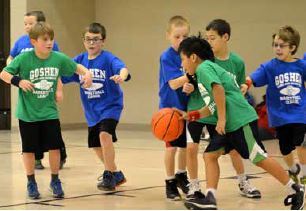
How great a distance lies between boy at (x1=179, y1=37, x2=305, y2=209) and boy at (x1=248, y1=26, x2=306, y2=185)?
47.2 inches

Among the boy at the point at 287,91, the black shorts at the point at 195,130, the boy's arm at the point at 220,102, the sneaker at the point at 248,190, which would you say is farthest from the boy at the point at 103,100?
the boy's arm at the point at 220,102

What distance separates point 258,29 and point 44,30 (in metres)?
8.10

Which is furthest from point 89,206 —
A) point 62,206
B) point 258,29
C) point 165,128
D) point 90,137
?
point 258,29

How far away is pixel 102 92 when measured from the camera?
7.50 metres

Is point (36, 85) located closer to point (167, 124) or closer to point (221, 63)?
point (167, 124)

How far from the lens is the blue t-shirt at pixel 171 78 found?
677cm

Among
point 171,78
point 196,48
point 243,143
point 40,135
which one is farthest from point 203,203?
point 40,135

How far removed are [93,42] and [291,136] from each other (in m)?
2.21

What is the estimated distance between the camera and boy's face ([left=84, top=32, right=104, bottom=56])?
751 centimetres

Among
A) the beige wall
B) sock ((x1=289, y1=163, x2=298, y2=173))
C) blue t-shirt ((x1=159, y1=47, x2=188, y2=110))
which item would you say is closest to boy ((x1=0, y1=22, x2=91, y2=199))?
blue t-shirt ((x1=159, y1=47, x2=188, y2=110))

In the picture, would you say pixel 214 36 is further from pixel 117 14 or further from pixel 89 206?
pixel 117 14

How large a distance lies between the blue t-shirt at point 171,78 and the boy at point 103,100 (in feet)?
2.05

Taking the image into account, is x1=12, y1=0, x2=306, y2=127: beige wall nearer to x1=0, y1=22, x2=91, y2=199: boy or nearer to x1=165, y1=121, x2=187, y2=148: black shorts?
x1=165, y1=121, x2=187, y2=148: black shorts

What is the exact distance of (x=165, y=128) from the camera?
6.42 m
